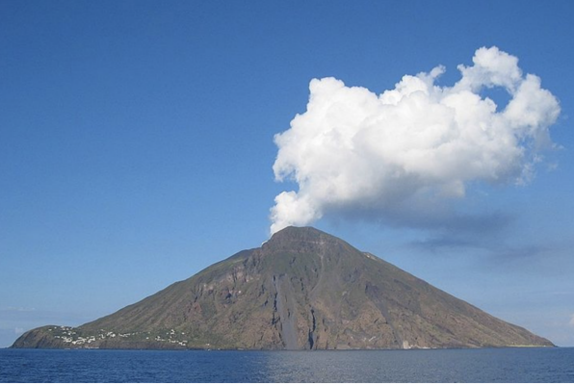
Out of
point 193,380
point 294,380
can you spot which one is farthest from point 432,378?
point 193,380

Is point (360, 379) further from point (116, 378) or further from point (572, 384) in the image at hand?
point (116, 378)

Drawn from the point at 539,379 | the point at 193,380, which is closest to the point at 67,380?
the point at 193,380

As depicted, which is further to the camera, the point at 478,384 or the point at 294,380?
the point at 294,380

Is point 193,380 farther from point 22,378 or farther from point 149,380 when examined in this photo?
point 22,378

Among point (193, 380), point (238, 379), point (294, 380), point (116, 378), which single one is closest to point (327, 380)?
point (294, 380)

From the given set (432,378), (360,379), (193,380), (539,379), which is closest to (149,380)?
(193,380)

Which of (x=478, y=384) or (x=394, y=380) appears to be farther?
(x=394, y=380)

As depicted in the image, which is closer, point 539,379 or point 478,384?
point 478,384

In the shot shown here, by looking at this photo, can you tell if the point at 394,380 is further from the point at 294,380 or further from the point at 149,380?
the point at 149,380
